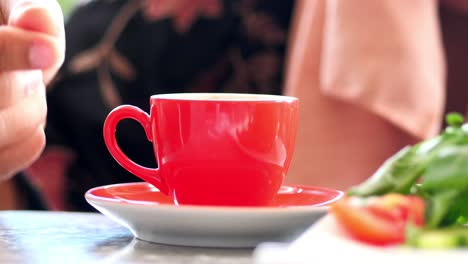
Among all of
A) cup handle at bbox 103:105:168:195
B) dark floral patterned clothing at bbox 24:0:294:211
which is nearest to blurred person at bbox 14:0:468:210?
dark floral patterned clothing at bbox 24:0:294:211

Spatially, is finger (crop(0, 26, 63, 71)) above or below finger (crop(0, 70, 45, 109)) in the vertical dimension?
above

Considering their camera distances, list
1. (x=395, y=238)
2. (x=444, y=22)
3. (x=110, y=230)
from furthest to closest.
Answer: (x=444, y=22)
(x=110, y=230)
(x=395, y=238)

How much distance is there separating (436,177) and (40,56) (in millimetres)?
271

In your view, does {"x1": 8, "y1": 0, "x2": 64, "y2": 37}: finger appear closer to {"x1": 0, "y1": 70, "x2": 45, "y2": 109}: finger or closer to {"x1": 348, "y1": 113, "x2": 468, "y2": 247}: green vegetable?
{"x1": 0, "y1": 70, "x2": 45, "y2": 109}: finger

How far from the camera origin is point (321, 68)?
1.24 meters

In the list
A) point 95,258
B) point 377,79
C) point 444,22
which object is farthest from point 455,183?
point 444,22

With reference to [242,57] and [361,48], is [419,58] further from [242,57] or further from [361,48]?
[242,57]

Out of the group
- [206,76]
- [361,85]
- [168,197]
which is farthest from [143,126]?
[206,76]

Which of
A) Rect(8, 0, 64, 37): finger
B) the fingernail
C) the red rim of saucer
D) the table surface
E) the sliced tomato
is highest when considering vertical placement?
Rect(8, 0, 64, 37): finger

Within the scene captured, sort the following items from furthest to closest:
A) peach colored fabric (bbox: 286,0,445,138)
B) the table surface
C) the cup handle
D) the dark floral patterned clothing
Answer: the dark floral patterned clothing, peach colored fabric (bbox: 286,0,445,138), the cup handle, the table surface

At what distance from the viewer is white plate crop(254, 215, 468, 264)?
1.29 feet

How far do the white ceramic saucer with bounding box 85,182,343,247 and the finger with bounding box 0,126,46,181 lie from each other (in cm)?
21

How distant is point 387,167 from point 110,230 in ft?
0.75

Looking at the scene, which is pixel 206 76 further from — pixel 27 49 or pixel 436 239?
pixel 436 239
